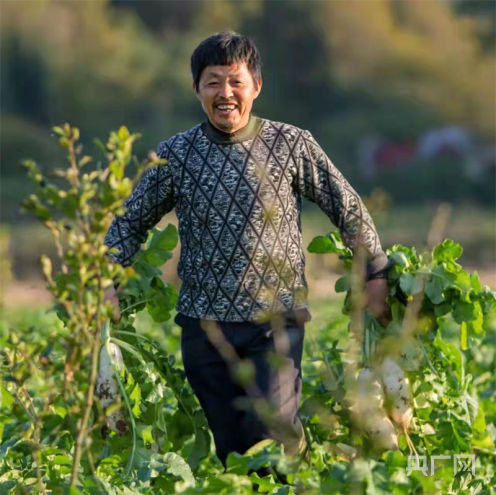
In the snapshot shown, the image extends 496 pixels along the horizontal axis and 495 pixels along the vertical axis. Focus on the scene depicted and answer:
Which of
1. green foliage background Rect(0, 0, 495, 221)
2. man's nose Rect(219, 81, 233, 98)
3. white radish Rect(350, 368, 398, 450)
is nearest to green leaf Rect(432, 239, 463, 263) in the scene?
white radish Rect(350, 368, 398, 450)

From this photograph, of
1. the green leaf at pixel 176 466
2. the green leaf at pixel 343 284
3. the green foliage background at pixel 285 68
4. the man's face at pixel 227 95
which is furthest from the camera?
the green foliage background at pixel 285 68

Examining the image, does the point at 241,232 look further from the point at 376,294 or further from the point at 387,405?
the point at 387,405

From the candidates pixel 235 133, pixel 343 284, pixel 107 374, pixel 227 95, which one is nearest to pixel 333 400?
pixel 343 284

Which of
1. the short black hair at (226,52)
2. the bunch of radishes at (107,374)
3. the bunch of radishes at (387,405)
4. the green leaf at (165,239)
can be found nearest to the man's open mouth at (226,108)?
the short black hair at (226,52)

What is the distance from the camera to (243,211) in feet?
→ 9.95

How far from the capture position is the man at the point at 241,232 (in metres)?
3.05

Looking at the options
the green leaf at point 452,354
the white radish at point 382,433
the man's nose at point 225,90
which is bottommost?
the white radish at point 382,433

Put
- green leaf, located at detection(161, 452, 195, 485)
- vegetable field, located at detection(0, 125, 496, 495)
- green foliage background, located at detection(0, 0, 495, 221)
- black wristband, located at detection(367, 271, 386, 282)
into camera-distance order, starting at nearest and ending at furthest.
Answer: green leaf, located at detection(161, 452, 195, 485), vegetable field, located at detection(0, 125, 496, 495), black wristband, located at detection(367, 271, 386, 282), green foliage background, located at detection(0, 0, 495, 221)

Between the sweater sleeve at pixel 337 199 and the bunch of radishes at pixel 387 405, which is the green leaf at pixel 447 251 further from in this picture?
the bunch of radishes at pixel 387 405

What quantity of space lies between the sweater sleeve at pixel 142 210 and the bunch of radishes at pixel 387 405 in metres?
0.73

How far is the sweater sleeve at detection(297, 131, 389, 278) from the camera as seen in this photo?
3123 millimetres

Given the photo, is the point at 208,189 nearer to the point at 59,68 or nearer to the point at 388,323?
the point at 388,323

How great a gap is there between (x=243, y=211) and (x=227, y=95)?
32 cm

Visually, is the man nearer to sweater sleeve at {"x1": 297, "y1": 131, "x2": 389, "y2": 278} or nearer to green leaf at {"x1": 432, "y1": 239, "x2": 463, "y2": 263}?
sweater sleeve at {"x1": 297, "y1": 131, "x2": 389, "y2": 278}
